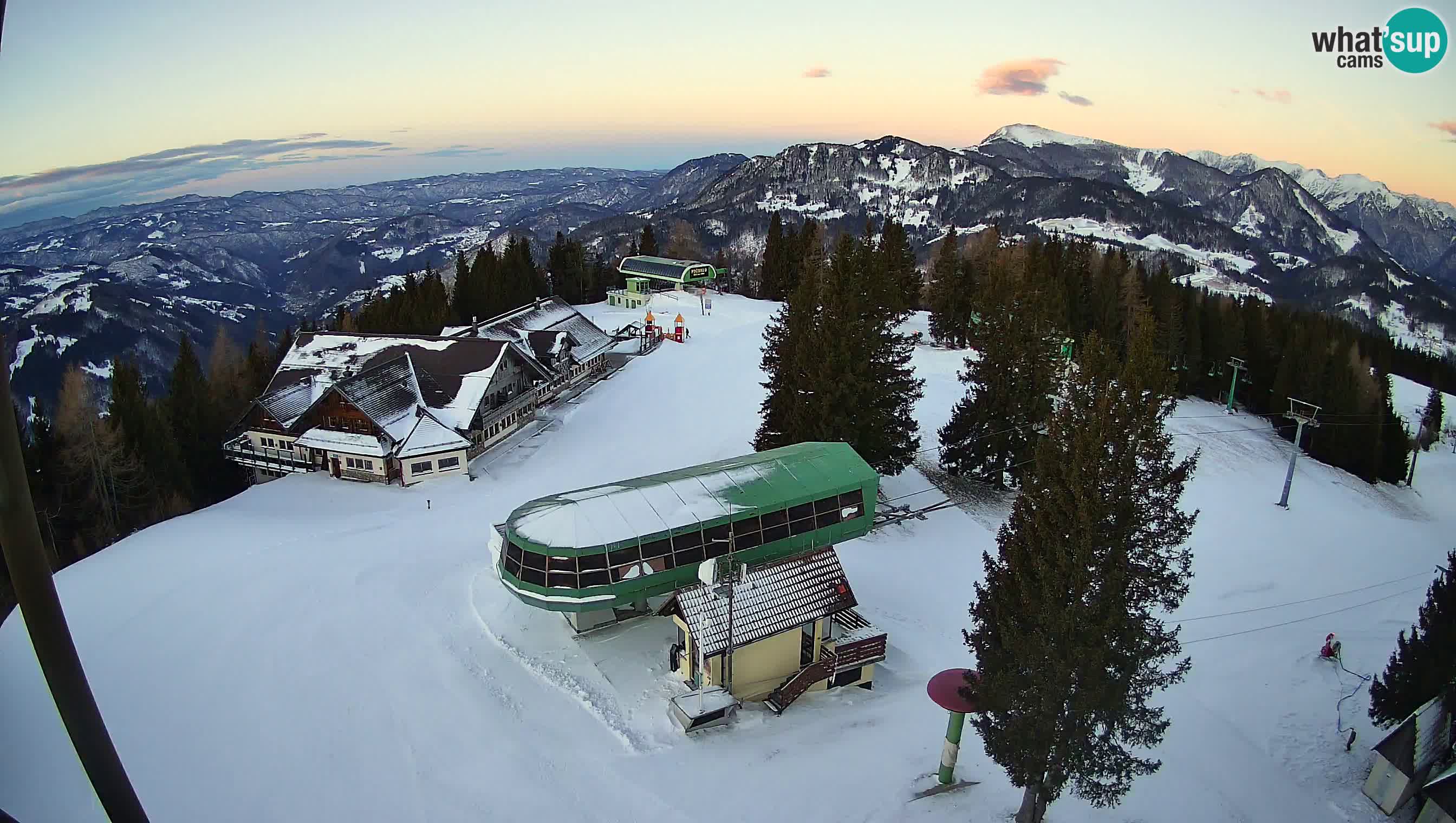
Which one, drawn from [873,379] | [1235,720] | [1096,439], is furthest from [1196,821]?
[873,379]

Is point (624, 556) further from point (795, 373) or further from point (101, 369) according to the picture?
point (101, 369)

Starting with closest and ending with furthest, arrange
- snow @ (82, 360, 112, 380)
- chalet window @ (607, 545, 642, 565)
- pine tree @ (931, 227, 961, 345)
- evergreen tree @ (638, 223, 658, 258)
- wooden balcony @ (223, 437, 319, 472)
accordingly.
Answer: chalet window @ (607, 545, 642, 565) → wooden balcony @ (223, 437, 319, 472) → pine tree @ (931, 227, 961, 345) → evergreen tree @ (638, 223, 658, 258) → snow @ (82, 360, 112, 380)

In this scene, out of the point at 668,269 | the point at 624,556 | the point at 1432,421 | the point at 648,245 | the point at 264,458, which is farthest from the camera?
the point at 648,245

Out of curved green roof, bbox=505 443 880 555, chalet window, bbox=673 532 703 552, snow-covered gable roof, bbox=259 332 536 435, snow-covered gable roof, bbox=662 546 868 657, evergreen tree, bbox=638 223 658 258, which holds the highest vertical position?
evergreen tree, bbox=638 223 658 258

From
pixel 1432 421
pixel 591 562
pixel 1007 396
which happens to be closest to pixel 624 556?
pixel 591 562

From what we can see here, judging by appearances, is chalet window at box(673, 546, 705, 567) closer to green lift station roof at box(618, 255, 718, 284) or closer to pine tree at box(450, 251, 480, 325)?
pine tree at box(450, 251, 480, 325)

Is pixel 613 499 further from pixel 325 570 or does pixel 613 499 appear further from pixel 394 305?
pixel 394 305

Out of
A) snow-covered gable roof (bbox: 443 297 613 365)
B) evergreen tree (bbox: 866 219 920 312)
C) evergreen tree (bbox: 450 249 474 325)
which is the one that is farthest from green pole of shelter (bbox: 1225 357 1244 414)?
evergreen tree (bbox: 450 249 474 325)

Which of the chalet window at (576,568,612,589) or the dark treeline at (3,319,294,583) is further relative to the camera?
the dark treeline at (3,319,294,583)
